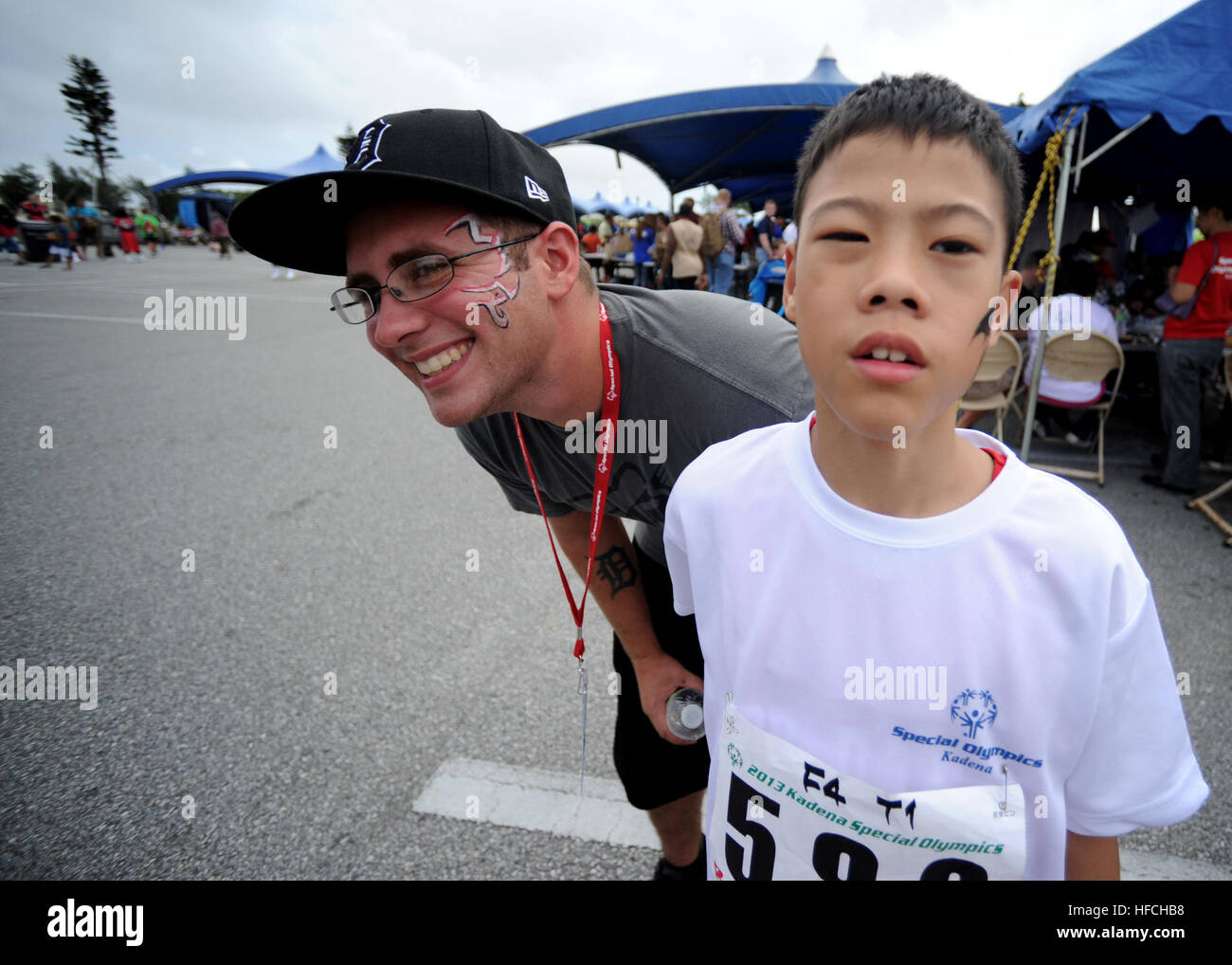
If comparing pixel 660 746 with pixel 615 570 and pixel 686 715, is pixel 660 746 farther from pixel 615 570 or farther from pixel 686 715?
pixel 615 570

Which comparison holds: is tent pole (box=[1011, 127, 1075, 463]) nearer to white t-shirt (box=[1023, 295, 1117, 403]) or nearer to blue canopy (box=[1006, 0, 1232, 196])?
white t-shirt (box=[1023, 295, 1117, 403])

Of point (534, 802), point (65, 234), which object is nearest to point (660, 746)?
point (534, 802)

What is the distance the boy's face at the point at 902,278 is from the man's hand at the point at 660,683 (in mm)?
1084

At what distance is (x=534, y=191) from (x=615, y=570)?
3.38ft

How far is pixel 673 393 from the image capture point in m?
1.55

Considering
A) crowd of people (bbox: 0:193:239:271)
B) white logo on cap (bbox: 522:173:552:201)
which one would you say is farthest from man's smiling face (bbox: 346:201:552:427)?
crowd of people (bbox: 0:193:239:271)

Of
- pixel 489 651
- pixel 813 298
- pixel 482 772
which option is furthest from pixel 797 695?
pixel 489 651

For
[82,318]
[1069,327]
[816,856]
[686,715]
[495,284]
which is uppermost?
[82,318]

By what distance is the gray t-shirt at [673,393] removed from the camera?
151cm

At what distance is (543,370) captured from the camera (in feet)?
5.13

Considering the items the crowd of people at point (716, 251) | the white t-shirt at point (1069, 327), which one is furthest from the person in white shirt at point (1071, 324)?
the crowd of people at point (716, 251)
